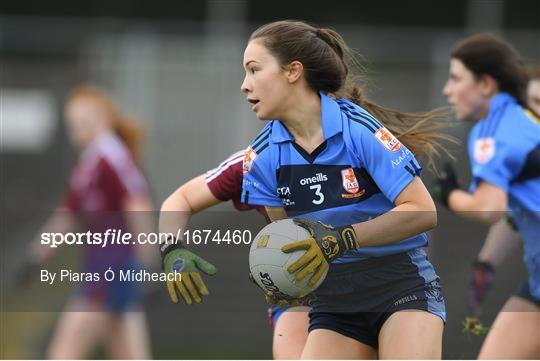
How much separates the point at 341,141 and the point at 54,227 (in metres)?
4.36

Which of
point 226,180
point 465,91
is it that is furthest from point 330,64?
point 465,91

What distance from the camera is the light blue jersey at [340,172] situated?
4.20m

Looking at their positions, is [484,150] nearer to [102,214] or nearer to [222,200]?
[222,200]

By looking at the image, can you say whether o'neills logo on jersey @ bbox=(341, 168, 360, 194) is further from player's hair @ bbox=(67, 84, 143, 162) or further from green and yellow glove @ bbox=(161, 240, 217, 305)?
player's hair @ bbox=(67, 84, 143, 162)

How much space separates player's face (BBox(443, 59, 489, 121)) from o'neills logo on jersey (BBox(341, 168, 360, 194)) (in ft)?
6.83

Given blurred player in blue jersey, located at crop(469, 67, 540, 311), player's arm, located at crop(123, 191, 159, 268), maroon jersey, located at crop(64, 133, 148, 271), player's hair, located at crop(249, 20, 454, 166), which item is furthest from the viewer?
maroon jersey, located at crop(64, 133, 148, 271)

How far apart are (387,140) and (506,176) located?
1.70m

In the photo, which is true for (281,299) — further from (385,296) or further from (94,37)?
(94,37)

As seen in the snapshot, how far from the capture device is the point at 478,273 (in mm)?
6156

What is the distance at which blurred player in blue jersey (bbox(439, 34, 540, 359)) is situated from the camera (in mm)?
5668

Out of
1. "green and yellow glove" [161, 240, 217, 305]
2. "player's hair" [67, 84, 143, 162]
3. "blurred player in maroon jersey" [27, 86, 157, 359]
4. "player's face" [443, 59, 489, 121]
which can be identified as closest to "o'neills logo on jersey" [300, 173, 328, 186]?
"green and yellow glove" [161, 240, 217, 305]

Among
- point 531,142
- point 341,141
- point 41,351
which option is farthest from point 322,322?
point 41,351

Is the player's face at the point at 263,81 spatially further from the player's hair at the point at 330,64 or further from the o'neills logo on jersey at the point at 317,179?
the o'neills logo on jersey at the point at 317,179

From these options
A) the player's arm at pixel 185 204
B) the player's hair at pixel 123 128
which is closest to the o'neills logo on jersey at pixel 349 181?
the player's arm at pixel 185 204
